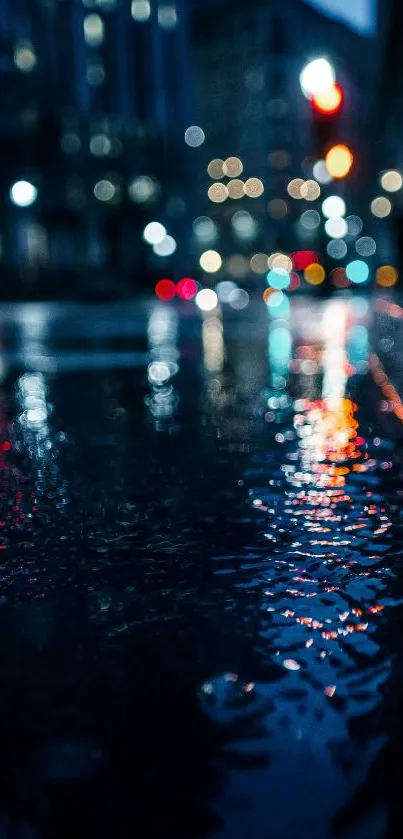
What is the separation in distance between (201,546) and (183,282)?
4357cm

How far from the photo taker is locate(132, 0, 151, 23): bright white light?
67.1m

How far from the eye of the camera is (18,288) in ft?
163

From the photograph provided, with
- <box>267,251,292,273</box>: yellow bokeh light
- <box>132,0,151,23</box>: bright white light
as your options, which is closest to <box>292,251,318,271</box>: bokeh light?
<box>267,251,292,273</box>: yellow bokeh light

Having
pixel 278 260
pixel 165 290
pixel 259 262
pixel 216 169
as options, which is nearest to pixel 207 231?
pixel 259 262

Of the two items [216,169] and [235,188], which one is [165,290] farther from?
[216,169]

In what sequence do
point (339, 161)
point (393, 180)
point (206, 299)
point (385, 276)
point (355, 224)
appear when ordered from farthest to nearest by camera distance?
point (355, 224) < point (385, 276) < point (206, 299) < point (393, 180) < point (339, 161)

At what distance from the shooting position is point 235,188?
12431 cm

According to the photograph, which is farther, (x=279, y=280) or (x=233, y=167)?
(x=233, y=167)

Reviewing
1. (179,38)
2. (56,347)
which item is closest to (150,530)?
(56,347)

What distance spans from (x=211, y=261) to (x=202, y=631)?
4567 inches

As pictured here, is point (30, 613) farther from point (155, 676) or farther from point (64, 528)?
point (64, 528)

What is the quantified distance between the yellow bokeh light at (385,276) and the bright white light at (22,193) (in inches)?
731

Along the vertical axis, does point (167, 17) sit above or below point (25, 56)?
above

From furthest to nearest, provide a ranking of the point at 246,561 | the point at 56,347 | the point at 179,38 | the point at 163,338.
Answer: the point at 179,38
the point at 163,338
the point at 56,347
the point at 246,561
